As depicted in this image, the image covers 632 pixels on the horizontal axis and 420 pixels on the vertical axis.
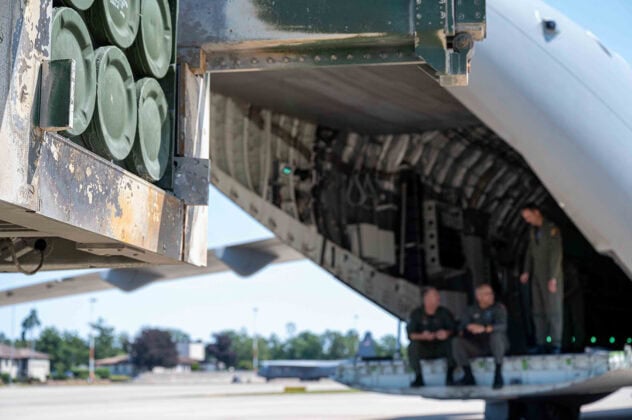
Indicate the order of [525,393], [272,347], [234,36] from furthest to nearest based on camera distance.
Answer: [272,347] → [525,393] → [234,36]

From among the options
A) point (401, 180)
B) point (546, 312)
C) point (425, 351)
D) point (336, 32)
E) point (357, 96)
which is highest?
point (357, 96)

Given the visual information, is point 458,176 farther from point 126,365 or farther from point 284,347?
point 284,347

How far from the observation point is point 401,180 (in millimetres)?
12422

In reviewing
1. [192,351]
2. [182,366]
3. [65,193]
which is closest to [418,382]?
[65,193]

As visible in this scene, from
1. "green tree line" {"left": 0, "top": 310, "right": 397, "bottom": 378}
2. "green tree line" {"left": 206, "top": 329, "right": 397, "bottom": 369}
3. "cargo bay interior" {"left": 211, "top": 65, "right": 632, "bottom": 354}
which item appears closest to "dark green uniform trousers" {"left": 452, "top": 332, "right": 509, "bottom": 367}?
"cargo bay interior" {"left": 211, "top": 65, "right": 632, "bottom": 354}

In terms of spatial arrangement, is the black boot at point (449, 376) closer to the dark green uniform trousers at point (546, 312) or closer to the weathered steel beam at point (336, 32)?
the dark green uniform trousers at point (546, 312)

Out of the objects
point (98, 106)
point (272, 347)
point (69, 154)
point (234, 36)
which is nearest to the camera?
point (69, 154)

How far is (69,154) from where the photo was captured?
9.84ft

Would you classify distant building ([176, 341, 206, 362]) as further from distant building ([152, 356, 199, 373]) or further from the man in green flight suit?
the man in green flight suit

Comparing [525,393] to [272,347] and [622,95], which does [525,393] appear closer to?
[622,95]

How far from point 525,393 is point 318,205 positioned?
3694mm

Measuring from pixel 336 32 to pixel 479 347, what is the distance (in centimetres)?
674

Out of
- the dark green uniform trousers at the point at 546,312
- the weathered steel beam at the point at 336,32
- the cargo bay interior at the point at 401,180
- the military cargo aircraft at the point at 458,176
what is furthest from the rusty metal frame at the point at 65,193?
the dark green uniform trousers at the point at 546,312

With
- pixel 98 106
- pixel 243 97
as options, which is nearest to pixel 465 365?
pixel 243 97
